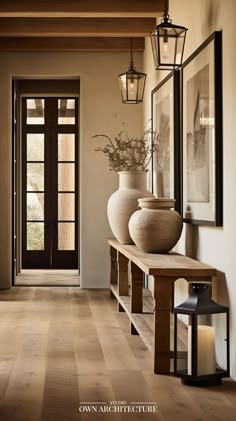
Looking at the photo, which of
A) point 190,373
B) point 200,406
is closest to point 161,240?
point 190,373

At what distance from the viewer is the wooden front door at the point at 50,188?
1081 cm

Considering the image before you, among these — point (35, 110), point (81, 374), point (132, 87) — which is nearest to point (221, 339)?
point (81, 374)

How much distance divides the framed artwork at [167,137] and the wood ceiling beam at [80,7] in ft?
2.20

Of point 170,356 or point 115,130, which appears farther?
point 115,130

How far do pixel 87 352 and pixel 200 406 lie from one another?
1409 millimetres

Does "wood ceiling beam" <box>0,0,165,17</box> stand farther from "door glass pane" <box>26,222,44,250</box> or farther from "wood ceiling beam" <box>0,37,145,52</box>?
"door glass pane" <box>26,222,44,250</box>

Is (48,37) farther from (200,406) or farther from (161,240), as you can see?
(200,406)

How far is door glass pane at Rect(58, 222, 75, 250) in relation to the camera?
10883 millimetres

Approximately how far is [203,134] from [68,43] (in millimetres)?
3846

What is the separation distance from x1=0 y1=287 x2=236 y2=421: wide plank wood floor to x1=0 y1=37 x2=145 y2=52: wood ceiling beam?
307 cm

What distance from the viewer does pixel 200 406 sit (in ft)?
11.2

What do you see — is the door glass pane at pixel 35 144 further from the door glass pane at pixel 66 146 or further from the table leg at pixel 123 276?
the table leg at pixel 123 276

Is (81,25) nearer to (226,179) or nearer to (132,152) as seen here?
(132,152)

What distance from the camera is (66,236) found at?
429 inches
